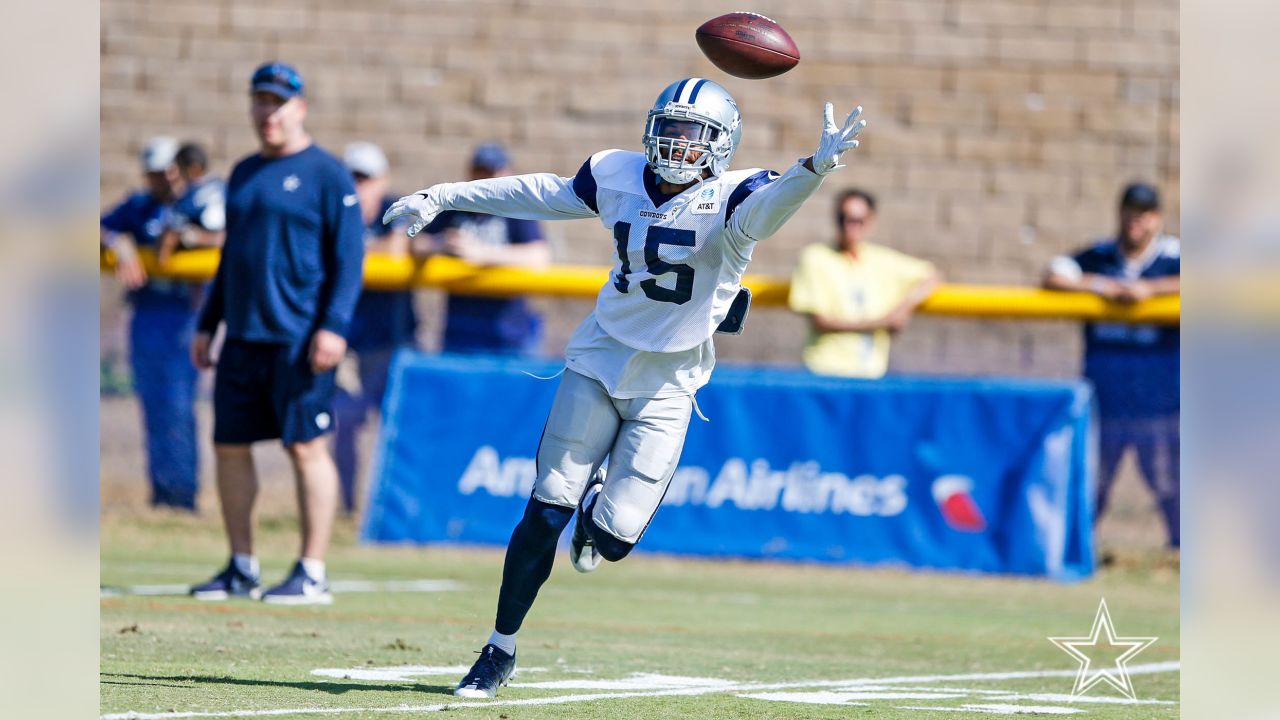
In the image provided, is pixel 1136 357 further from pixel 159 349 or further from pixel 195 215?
pixel 159 349

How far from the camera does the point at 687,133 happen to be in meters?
5.79

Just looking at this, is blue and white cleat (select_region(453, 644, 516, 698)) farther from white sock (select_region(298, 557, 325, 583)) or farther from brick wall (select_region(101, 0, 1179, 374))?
brick wall (select_region(101, 0, 1179, 374))

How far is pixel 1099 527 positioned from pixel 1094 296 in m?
1.53

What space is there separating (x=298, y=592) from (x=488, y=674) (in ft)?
8.92

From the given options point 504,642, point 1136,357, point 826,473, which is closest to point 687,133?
point 504,642

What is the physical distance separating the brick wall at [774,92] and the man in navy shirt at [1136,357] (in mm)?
3202

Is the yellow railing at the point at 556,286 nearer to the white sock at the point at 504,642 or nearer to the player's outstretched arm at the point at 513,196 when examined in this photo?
the player's outstretched arm at the point at 513,196

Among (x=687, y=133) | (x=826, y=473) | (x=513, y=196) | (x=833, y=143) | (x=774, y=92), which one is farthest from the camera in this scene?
(x=774, y=92)

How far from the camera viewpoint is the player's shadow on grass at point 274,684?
5707 millimetres

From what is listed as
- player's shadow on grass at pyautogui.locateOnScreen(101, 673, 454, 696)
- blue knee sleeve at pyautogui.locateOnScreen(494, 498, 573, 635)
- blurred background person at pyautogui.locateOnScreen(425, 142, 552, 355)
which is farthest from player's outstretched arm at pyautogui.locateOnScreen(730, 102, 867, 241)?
blurred background person at pyautogui.locateOnScreen(425, 142, 552, 355)

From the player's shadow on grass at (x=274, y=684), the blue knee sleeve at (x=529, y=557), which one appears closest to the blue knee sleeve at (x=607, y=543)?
A: the blue knee sleeve at (x=529, y=557)

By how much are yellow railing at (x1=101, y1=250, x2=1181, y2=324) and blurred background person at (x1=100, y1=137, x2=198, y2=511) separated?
0.41ft
